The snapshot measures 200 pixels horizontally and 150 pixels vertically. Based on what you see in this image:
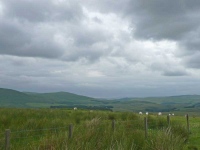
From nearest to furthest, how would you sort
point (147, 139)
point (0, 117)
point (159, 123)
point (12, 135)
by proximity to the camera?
point (147, 139)
point (12, 135)
point (0, 117)
point (159, 123)

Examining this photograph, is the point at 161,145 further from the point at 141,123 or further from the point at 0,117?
the point at 0,117

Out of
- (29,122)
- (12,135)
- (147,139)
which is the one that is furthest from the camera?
(29,122)

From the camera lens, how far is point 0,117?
19.5m

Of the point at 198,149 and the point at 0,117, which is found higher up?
the point at 0,117

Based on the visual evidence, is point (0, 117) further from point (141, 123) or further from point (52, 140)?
point (52, 140)

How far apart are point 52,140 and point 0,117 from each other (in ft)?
37.2

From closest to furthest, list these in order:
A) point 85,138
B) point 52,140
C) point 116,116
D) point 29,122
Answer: point 52,140 → point 85,138 → point 29,122 → point 116,116

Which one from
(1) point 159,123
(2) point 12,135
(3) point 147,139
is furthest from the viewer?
(1) point 159,123

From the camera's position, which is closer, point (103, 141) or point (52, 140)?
point (52, 140)

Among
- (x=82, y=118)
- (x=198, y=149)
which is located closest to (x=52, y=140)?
(x=198, y=149)

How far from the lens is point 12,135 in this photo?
1445 centimetres

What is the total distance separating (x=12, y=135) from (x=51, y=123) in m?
4.24

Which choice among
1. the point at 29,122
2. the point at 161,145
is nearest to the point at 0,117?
the point at 29,122

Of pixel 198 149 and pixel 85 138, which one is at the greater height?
pixel 85 138
